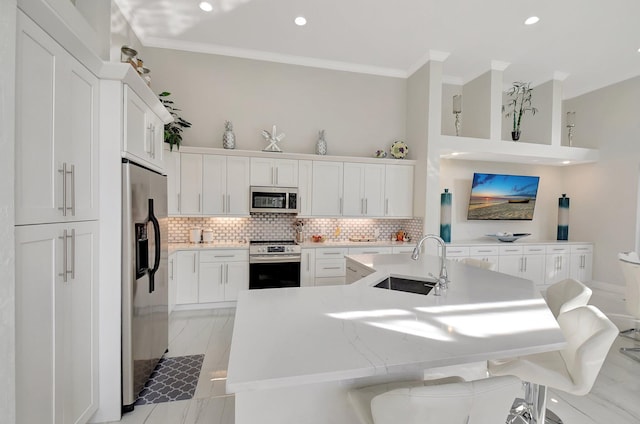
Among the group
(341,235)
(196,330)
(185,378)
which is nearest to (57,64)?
(185,378)

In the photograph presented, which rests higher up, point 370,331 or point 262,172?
point 262,172

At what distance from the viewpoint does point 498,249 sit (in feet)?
16.1

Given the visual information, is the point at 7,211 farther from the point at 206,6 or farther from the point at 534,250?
the point at 534,250

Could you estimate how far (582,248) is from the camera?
5.38 m

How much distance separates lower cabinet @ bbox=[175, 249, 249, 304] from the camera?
154 inches

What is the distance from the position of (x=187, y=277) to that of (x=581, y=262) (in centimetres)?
668

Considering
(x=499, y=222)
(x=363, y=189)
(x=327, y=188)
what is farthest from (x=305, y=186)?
(x=499, y=222)

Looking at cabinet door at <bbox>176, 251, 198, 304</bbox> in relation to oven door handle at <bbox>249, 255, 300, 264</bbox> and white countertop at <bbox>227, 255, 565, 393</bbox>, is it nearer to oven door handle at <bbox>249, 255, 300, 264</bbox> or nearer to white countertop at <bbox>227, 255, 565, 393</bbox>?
oven door handle at <bbox>249, 255, 300, 264</bbox>

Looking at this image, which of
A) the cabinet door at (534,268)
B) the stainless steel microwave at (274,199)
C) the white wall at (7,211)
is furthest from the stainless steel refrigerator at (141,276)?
the cabinet door at (534,268)

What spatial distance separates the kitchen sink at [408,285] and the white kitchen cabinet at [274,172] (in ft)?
8.24

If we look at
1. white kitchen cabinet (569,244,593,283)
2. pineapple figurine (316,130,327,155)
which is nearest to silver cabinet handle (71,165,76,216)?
pineapple figurine (316,130,327,155)

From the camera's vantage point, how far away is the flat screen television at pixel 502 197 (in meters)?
5.35

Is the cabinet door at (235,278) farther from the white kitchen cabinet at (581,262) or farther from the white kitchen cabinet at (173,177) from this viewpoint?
the white kitchen cabinet at (581,262)

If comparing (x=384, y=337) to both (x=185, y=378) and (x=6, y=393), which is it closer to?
(x=6, y=393)
